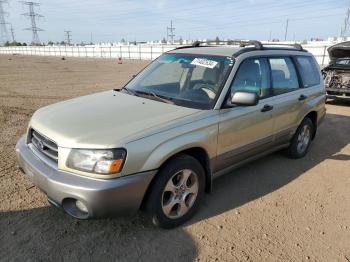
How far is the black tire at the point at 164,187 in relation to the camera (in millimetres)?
2988

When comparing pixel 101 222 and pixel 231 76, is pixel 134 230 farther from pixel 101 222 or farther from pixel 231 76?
pixel 231 76

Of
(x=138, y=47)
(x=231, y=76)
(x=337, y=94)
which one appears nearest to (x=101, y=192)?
(x=231, y=76)

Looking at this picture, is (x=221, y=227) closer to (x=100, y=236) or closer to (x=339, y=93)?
(x=100, y=236)

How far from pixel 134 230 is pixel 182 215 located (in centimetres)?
52

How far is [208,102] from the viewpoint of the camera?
3541mm

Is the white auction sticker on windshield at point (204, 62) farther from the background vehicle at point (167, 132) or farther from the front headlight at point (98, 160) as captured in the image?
the front headlight at point (98, 160)

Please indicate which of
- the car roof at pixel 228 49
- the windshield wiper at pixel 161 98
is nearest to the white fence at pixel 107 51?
the car roof at pixel 228 49

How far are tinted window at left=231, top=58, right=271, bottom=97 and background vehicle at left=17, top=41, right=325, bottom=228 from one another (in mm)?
13

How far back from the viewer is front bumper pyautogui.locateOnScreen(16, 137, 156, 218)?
265 centimetres

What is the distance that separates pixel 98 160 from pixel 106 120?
0.56 metres

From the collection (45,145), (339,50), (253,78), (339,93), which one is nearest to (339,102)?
(339,93)

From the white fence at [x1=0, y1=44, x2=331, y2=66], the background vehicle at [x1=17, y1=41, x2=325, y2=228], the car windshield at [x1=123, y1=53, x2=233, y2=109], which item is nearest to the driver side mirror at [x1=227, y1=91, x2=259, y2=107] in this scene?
the background vehicle at [x1=17, y1=41, x2=325, y2=228]

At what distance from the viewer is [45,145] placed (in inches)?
120

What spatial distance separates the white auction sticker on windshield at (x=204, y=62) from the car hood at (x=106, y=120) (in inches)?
30.2
